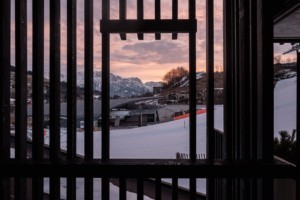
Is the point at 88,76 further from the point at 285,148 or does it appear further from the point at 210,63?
the point at 285,148

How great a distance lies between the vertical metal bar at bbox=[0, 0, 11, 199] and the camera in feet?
5.94

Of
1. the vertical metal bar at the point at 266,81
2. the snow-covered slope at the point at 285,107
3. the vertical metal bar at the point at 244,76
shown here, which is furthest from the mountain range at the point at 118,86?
the snow-covered slope at the point at 285,107

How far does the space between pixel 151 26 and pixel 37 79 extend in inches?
33.6

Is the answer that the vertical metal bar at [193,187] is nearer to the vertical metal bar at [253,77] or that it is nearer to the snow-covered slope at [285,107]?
the vertical metal bar at [253,77]

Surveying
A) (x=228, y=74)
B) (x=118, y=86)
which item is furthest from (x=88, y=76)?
(x=118, y=86)

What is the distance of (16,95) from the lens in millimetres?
1873

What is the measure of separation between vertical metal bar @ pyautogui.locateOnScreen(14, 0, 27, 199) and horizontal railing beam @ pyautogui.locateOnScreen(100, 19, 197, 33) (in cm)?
59

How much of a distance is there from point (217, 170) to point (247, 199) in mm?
628

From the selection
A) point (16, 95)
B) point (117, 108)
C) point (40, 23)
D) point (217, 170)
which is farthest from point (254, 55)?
point (117, 108)

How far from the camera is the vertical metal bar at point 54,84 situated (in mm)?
1868

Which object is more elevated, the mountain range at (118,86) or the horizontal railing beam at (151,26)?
the mountain range at (118,86)

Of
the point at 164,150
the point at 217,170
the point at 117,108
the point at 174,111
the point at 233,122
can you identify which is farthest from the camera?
the point at 117,108

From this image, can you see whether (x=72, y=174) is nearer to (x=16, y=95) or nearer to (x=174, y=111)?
(x=16, y=95)

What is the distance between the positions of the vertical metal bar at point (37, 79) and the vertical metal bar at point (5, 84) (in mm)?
165
